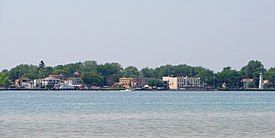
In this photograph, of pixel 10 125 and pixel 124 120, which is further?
pixel 124 120

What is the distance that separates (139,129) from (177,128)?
212 cm

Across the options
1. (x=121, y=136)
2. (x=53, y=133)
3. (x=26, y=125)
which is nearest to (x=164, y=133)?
(x=121, y=136)

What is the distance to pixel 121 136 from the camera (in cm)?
3859

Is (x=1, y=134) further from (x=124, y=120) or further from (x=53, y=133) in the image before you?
(x=124, y=120)

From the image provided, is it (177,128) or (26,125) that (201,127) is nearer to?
(177,128)

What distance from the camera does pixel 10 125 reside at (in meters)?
44.8

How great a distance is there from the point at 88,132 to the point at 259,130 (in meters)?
8.78

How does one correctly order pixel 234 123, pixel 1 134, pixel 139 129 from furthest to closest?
1. pixel 234 123
2. pixel 139 129
3. pixel 1 134

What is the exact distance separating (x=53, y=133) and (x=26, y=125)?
656 cm

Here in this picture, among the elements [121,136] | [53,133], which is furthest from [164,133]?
[53,133]

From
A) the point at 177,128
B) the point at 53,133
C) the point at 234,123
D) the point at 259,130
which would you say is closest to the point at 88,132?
the point at 53,133

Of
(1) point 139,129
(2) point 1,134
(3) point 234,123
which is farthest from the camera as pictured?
(3) point 234,123

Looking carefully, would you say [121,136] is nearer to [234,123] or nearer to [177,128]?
[177,128]

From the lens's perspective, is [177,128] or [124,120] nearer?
[177,128]
